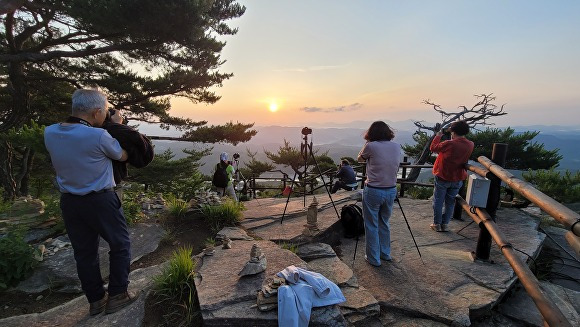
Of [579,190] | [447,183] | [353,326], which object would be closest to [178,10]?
[447,183]

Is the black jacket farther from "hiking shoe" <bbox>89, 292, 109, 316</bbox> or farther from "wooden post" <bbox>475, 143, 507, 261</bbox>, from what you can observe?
"wooden post" <bbox>475, 143, 507, 261</bbox>

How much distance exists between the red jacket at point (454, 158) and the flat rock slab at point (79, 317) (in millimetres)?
4814

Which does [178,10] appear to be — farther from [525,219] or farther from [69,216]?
[525,219]

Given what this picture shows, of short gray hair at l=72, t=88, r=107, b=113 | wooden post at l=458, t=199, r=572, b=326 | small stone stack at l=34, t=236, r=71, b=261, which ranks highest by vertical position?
short gray hair at l=72, t=88, r=107, b=113

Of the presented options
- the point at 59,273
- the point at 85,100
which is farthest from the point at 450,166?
the point at 59,273

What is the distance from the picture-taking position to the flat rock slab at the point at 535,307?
3074 mm

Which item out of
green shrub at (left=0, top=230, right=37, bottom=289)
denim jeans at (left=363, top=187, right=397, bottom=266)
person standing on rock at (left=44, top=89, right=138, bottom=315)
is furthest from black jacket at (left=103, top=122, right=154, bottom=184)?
denim jeans at (left=363, top=187, right=397, bottom=266)

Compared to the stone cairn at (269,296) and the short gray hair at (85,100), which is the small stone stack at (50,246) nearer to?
the short gray hair at (85,100)

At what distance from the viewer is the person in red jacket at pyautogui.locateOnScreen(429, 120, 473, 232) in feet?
15.7

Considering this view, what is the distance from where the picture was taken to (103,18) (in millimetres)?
7145

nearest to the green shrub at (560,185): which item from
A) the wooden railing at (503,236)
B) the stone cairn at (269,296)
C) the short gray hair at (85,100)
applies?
the wooden railing at (503,236)

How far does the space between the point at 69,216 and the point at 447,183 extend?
5.40 metres

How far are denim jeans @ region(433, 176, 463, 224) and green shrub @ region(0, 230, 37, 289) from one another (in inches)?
239

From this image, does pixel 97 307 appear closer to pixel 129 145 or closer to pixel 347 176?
pixel 129 145
